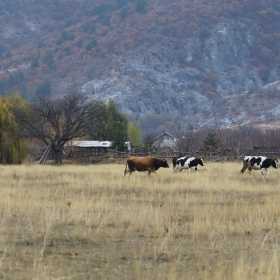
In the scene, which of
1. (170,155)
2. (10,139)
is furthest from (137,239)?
(170,155)

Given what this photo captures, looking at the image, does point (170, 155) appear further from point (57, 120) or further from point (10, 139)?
point (10, 139)

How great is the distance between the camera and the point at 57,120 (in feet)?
154

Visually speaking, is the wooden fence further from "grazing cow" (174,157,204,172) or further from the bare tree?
"grazing cow" (174,157,204,172)

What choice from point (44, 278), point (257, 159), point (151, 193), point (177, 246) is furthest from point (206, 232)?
point (257, 159)

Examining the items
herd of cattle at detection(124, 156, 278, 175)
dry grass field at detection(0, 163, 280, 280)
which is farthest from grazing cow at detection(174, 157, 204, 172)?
dry grass field at detection(0, 163, 280, 280)

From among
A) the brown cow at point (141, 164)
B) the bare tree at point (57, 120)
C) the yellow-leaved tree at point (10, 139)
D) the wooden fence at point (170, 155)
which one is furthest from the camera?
the wooden fence at point (170, 155)

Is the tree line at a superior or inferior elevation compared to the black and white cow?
superior

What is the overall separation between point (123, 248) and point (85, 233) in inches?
41.4

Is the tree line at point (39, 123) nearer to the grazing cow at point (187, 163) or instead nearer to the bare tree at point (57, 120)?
the bare tree at point (57, 120)

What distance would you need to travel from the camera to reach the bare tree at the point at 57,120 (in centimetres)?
4560

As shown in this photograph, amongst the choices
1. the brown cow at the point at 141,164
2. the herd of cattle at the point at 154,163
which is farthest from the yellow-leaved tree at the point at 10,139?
the brown cow at the point at 141,164

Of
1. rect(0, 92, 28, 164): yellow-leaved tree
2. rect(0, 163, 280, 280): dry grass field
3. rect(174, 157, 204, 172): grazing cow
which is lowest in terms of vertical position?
rect(0, 163, 280, 280): dry grass field

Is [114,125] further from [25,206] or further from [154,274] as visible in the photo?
[154,274]

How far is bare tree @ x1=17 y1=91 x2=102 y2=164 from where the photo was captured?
45600 mm
